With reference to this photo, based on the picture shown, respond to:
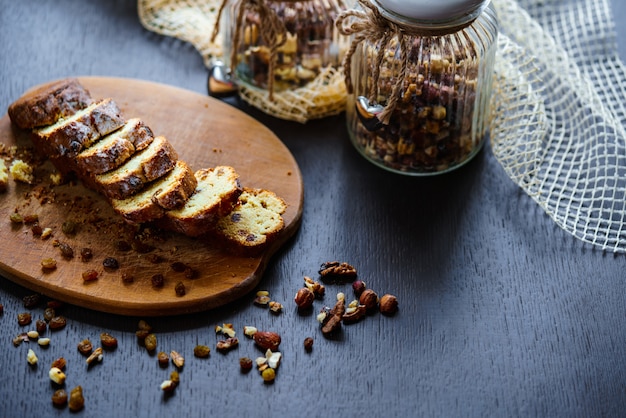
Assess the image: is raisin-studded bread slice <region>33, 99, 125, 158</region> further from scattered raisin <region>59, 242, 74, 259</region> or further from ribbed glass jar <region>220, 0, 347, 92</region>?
ribbed glass jar <region>220, 0, 347, 92</region>

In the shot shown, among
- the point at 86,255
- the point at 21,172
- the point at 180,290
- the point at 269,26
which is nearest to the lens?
the point at 180,290

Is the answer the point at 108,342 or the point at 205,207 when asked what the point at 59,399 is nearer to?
the point at 108,342

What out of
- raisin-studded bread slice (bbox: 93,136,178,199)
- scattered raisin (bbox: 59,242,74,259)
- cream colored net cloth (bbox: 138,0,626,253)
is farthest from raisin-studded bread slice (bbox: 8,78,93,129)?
cream colored net cloth (bbox: 138,0,626,253)

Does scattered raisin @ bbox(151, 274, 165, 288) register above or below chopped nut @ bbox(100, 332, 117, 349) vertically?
above

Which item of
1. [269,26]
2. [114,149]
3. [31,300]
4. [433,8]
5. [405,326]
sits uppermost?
[433,8]

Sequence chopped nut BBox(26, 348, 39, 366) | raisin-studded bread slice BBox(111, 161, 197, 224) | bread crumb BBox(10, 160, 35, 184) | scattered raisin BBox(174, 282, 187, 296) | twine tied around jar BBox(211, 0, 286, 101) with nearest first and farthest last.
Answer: chopped nut BBox(26, 348, 39, 366), scattered raisin BBox(174, 282, 187, 296), raisin-studded bread slice BBox(111, 161, 197, 224), bread crumb BBox(10, 160, 35, 184), twine tied around jar BBox(211, 0, 286, 101)

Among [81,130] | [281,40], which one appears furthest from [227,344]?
[281,40]
